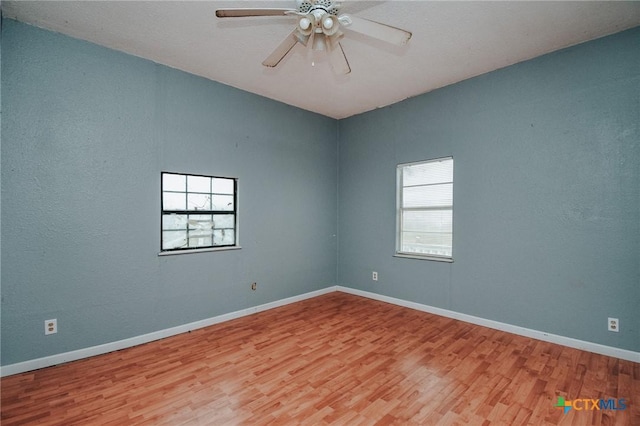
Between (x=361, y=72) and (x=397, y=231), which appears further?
(x=397, y=231)

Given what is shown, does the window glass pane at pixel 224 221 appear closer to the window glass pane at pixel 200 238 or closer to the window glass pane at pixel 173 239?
the window glass pane at pixel 200 238

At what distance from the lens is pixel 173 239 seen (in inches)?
140

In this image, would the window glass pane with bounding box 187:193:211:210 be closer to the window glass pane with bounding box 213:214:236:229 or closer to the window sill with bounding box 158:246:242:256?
the window glass pane with bounding box 213:214:236:229

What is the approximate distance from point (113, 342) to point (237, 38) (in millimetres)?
3226

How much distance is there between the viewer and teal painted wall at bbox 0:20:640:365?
2670mm

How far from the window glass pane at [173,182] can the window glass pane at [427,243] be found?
3.13 m

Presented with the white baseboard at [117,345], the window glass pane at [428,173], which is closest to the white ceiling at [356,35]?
the window glass pane at [428,173]

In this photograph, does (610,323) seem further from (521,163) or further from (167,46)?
(167,46)

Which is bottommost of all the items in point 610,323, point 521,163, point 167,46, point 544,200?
point 610,323

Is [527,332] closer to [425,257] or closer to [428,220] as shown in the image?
[425,257]

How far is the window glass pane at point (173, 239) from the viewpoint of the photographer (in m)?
3.47

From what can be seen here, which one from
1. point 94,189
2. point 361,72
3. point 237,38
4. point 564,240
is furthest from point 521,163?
point 94,189

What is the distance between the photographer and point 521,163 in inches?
133

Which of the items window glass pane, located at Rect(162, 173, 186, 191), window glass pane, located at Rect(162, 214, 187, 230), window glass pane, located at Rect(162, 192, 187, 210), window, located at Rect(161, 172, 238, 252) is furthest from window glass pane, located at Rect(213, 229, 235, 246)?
window glass pane, located at Rect(162, 173, 186, 191)
